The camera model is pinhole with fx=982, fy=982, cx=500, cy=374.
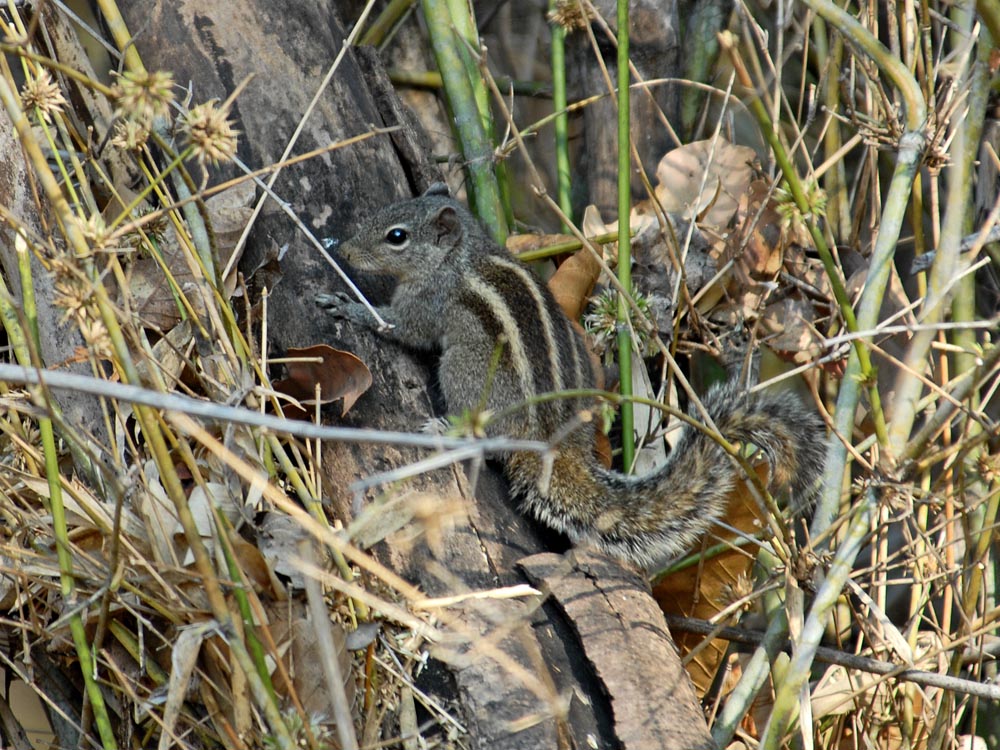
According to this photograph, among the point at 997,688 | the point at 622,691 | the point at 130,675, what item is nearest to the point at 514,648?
the point at 622,691

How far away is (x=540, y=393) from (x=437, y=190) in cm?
110

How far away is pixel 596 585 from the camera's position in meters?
2.84

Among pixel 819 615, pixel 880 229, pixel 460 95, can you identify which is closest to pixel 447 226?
pixel 460 95

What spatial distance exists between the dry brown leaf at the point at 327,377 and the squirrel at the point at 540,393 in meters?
0.37

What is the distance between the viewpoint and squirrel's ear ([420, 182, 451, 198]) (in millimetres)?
3960

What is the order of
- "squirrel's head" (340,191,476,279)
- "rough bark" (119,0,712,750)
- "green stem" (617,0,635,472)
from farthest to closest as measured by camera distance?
"squirrel's head" (340,191,476,279), "green stem" (617,0,635,472), "rough bark" (119,0,712,750)

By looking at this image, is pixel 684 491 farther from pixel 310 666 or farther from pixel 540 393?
pixel 310 666

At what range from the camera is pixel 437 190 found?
4.06 meters

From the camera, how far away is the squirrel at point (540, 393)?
10.4 feet

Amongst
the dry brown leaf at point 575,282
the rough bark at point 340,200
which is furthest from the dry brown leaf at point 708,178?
the rough bark at point 340,200

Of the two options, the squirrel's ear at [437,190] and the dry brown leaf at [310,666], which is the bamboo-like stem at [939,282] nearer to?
the dry brown leaf at [310,666]

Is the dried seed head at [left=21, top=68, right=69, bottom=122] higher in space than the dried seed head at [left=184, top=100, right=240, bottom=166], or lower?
higher

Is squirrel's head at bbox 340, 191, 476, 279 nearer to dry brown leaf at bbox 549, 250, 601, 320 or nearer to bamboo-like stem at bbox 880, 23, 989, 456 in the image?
dry brown leaf at bbox 549, 250, 601, 320

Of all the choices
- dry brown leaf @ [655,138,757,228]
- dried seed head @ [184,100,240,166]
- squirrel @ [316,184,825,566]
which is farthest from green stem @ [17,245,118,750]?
dry brown leaf @ [655,138,757,228]
